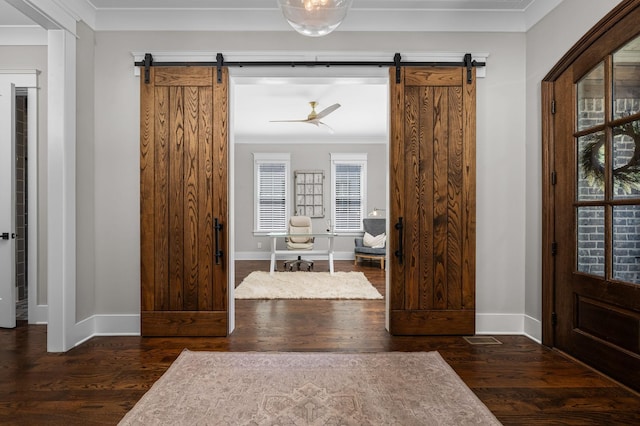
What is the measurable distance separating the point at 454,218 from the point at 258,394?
83.4 inches

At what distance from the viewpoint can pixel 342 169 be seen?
8.93 meters

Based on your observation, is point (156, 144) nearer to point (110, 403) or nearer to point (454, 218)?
point (110, 403)

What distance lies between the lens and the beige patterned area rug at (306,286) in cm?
487

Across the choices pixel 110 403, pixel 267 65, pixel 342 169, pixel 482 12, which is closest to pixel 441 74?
pixel 482 12

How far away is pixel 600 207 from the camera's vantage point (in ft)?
8.36

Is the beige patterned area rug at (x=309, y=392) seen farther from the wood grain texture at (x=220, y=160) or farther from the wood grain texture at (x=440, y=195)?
the wood grain texture at (x=220, y=160)

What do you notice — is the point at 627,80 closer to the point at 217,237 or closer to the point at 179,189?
the point at 217,237

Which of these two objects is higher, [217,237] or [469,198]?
[469,198]

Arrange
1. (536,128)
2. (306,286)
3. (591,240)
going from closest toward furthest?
(591,240), (536,128), (306,286)

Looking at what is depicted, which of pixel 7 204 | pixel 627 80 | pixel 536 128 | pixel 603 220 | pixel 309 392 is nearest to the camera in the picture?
pixel 309 392

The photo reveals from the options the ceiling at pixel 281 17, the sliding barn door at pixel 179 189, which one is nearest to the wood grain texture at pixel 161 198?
the sliding barn door at pixel 179 189

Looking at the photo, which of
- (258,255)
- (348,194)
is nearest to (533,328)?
(348,194)

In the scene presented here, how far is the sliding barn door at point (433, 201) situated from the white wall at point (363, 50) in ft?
0.51

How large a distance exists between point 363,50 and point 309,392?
2733 millimetres
